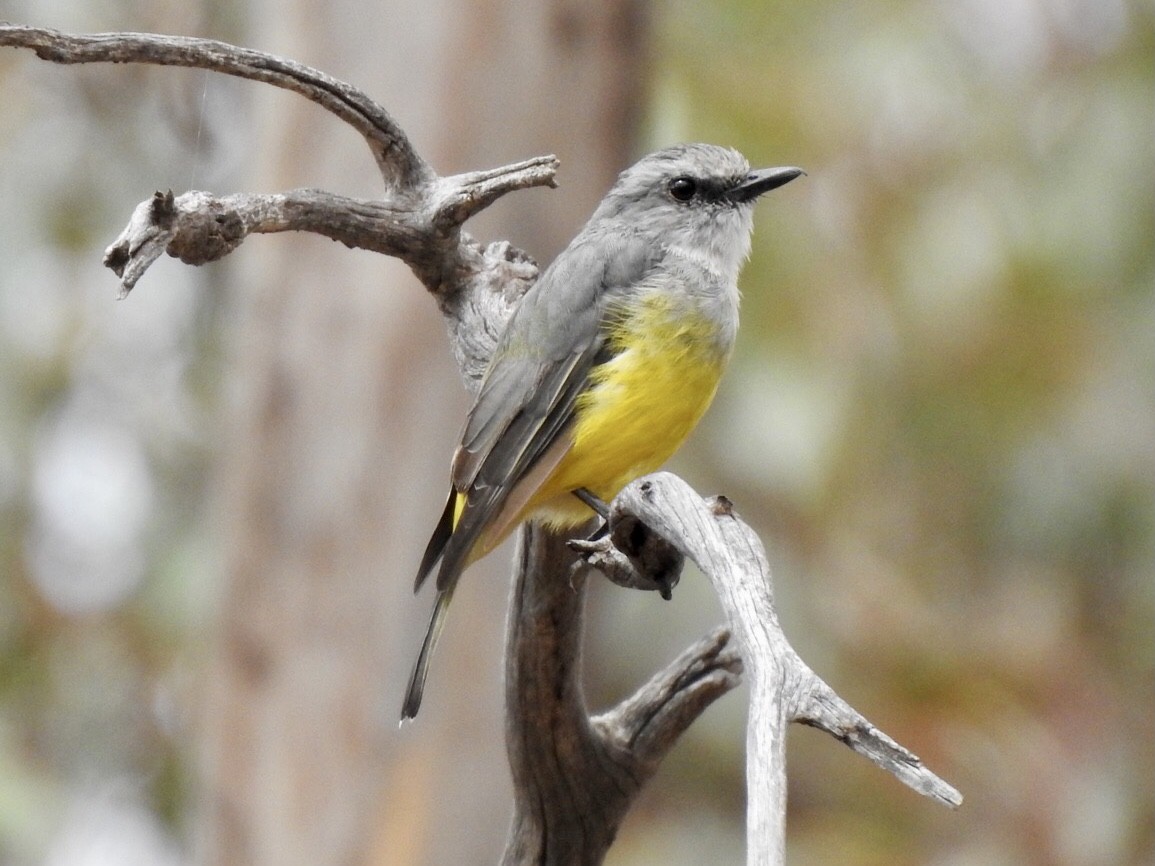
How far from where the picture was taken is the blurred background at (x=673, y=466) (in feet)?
17.1

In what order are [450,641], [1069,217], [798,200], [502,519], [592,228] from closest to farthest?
[502,519], [592,228], [450,641], [1069,217], [798,200]

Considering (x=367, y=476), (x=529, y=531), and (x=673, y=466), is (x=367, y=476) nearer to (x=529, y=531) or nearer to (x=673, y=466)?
(x=673, y=466)

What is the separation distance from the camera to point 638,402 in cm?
310

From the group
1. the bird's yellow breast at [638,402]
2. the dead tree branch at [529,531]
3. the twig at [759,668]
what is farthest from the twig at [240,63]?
the twig at [759,668]

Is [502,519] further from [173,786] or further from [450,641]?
[173,786]

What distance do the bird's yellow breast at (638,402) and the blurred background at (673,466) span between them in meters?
1.95

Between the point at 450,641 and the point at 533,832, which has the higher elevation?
the point at 450,641

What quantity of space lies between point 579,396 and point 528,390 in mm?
118

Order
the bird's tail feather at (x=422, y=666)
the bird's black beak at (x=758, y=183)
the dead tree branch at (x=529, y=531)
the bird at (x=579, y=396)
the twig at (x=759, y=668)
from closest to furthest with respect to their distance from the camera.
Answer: the twig at (x=759, y=668)
the dead tree branch at (x=529, y=531)
the bird's tail feather at (x=422, y=666)
the bird at (x=579, y=396)
the bird's black beak at (x=758, y=183)

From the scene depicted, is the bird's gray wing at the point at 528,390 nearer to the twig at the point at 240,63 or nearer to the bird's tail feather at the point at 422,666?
the bird's tail feather at the point at 422,666

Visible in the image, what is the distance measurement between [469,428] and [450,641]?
84.1 inches

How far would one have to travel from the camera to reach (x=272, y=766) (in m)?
5.28

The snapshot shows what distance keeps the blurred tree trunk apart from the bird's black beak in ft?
5.22

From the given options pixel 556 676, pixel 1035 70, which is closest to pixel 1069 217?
pixel 1035 70
